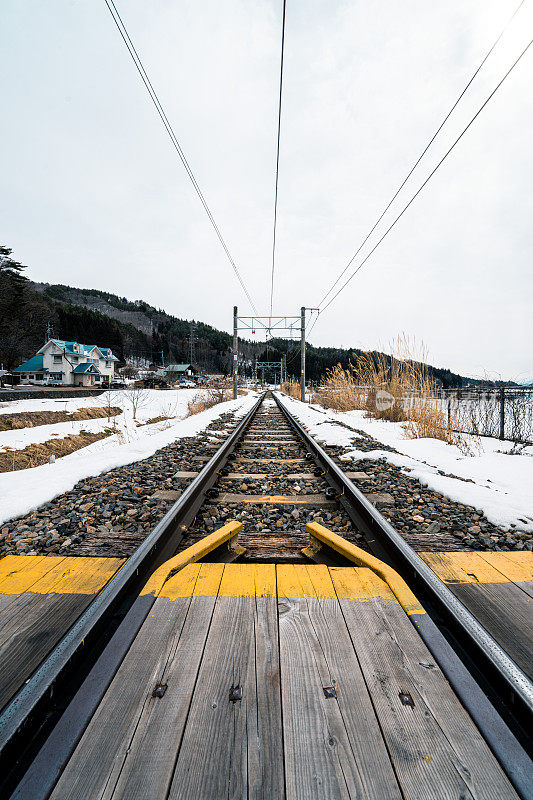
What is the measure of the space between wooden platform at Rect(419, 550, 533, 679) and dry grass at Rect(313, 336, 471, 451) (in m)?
4.14

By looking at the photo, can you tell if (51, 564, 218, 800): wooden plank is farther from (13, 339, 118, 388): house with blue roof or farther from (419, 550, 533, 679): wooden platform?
(13, 339, 118, 388): house with blue roof

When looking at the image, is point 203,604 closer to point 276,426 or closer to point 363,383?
point 276,426

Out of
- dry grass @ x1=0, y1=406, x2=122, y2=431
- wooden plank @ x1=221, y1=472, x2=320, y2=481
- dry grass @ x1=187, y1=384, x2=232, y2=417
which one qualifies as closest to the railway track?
wooden plank @ x1=221, y1=472, x2=320, y2=481

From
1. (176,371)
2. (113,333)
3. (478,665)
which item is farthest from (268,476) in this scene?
(113,333)

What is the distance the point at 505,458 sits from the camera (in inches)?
206

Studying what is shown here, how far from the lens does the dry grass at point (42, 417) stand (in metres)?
13.2

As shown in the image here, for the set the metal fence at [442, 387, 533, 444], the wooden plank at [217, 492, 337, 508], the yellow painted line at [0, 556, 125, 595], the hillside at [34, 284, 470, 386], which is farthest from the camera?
the hillside at [34, 284, 470, 386]

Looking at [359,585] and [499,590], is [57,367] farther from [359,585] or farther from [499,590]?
[499,590]

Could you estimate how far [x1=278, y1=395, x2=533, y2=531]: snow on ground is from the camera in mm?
2986

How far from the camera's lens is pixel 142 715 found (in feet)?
3.65

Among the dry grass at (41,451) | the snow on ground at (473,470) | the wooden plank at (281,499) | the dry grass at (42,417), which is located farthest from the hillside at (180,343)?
the wooden plank at (281,499)

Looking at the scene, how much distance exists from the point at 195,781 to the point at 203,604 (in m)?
0.76

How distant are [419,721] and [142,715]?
2.86 ft

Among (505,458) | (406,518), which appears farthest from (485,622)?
(505,458)
